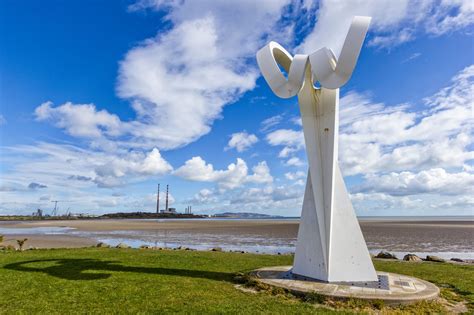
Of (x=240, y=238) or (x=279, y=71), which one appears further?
(x=240, y=238)

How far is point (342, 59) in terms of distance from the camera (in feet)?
28.2

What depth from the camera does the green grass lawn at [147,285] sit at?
7574 mm

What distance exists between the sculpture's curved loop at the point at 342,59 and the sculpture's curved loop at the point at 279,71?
15.5 inches

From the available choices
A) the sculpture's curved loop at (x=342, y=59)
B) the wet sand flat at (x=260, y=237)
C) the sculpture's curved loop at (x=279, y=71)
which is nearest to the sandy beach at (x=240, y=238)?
the wet sand flat at (x=260, y=237)

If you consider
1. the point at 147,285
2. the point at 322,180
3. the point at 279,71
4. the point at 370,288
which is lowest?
the point at 147,285

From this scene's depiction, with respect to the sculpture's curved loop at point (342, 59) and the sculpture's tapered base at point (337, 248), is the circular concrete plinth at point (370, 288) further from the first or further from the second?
the sculpture's curved loop at point (342, 59)

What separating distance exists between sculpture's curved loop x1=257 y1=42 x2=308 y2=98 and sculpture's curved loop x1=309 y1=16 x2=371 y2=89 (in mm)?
394

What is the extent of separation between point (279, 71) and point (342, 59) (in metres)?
1.90

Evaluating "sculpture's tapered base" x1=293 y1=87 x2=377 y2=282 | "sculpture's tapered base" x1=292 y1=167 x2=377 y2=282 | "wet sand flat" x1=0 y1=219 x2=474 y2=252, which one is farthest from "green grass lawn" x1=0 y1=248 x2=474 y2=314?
"wet sand flat" x1=0 y1=219 x2=474 y2=252

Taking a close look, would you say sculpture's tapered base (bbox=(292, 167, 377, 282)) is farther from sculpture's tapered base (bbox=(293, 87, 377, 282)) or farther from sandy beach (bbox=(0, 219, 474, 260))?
sandy beach (bbox=(0, 219, 474, 260))

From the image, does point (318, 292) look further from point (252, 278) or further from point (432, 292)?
point (432, 292)

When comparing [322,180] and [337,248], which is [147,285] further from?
[322,180]

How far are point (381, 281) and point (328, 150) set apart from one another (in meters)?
3.72

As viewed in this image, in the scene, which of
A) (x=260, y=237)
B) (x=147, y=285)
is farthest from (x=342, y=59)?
(x=260, y=237)
